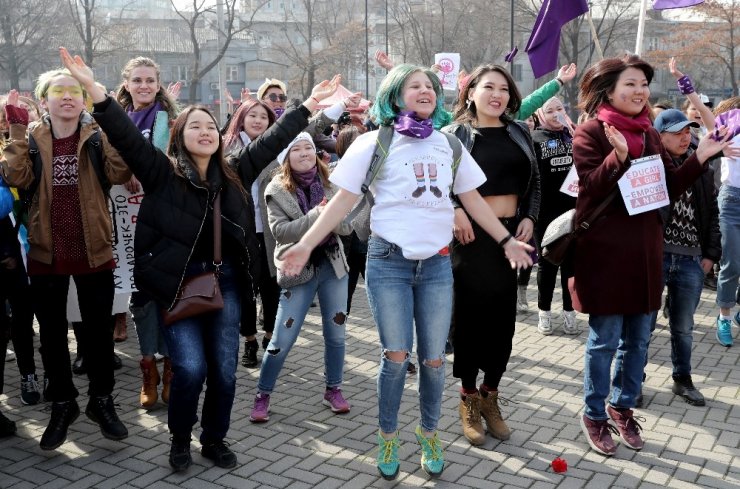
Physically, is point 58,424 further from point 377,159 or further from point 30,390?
point 377,159

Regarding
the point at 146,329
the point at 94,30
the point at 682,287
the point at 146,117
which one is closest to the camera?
the point at 682,287

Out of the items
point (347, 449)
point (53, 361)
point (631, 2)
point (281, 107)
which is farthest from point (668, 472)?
point (631, 2)

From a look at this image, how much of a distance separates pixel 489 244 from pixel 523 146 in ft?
1.99

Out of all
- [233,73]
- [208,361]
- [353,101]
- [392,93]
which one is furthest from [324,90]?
[233,73]

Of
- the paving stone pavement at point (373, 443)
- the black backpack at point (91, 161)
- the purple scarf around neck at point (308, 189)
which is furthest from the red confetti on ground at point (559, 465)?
the black backpack at point (91, 161)

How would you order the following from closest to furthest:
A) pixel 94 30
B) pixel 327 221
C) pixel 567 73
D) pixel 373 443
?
1. pixel 327 221
2. pixel 373 443
3. pixel 567 73
4. pixel 94 30

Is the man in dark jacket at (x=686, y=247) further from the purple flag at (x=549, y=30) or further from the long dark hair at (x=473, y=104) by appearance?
the purple flag at (x=549, y=30)

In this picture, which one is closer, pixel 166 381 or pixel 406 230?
pixel 406 230

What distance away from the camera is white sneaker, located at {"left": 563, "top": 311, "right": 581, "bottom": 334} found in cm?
701

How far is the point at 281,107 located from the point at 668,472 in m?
4.86

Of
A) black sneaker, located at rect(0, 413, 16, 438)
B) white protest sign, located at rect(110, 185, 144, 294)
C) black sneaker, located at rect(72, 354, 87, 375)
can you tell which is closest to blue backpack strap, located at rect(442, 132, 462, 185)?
white protest sign, located at rect(110, 185, 144, 294)

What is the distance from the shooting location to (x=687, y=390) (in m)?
5.23

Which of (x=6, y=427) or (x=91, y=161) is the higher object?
(x=91, y=161)

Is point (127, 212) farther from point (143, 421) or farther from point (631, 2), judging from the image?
point (631, 2)
